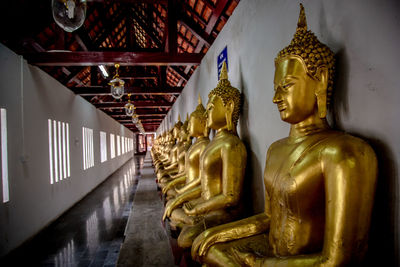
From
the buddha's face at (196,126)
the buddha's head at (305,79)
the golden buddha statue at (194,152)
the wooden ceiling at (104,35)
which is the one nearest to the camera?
the buddha's head at (305,79)

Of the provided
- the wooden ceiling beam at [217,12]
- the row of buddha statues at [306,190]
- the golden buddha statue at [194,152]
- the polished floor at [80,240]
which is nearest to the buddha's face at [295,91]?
the row of buddha statues at [306,190]

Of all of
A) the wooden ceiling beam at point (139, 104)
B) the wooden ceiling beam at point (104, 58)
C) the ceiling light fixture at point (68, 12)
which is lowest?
the ceiling light fixture at point (68, 12)

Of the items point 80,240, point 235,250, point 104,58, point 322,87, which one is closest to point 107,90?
point 104,58

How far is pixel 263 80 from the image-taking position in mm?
2070

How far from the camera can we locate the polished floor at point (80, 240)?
341 cm

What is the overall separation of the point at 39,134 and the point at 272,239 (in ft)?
16.2

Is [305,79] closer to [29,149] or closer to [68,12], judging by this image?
[68,12]

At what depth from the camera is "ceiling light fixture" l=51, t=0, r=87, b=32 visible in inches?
67.4

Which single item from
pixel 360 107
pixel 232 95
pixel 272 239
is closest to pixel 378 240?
pixel 272 239

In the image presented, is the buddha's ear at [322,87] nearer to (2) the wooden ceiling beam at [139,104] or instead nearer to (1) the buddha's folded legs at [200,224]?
(1) the buddha's folded legs at [200,224]

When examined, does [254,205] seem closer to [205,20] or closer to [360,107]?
[360,107]

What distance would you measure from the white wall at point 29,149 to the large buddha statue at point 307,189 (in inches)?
143

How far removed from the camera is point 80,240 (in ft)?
13.6

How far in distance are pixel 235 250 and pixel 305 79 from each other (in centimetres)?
90
